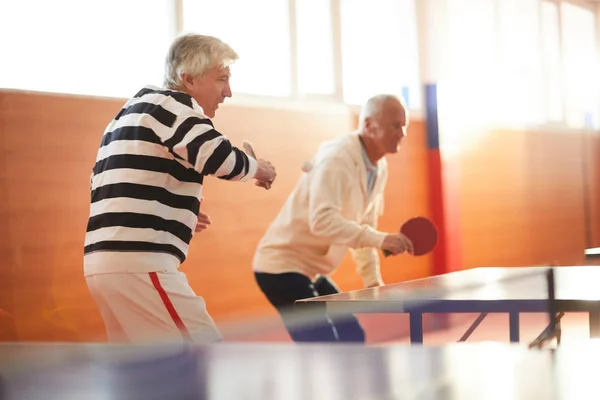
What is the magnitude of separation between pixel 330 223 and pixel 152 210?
1119mm

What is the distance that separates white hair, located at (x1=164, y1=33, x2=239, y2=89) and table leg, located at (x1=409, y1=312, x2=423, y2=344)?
2.88 ft

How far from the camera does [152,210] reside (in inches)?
99.7

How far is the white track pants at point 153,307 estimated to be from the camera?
254cm

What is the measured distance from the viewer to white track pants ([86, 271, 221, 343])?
254 cm

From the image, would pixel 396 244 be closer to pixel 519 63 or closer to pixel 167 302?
pixel 167 302

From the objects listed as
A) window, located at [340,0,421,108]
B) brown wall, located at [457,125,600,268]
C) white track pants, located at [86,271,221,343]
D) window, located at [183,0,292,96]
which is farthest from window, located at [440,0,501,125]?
white track pants, located at [86,271,221,343]

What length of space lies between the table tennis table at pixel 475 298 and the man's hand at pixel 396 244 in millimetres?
311

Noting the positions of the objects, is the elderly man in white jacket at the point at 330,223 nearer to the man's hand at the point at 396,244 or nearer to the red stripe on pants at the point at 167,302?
the man's hand at the point at 396,244

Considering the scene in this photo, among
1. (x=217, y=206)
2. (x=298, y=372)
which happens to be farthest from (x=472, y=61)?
(x=298, y=372)

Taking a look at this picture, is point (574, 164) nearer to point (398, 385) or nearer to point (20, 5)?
point (20, 5)

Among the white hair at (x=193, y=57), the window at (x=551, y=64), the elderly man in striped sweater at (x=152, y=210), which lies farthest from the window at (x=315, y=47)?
the window at (x=551, y=64)

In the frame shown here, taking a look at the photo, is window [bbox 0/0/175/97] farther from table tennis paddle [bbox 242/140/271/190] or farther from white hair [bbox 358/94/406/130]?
table tennis paddle [bbox 242/140/271/190]

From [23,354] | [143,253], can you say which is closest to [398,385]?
[23,354]

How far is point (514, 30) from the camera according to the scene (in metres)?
9.34
